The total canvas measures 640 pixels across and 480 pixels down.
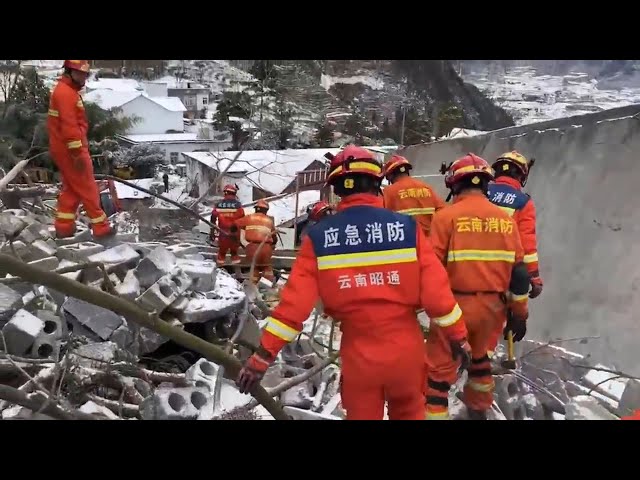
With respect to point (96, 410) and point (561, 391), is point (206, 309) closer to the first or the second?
point (96, 410)

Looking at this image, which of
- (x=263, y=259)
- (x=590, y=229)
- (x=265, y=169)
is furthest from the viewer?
(x=265, y=169)

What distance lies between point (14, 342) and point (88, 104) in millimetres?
4929

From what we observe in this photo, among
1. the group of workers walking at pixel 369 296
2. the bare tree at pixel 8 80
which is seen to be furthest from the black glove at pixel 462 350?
the bare tree at pixel 8 80

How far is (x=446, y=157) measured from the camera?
7.43 meters

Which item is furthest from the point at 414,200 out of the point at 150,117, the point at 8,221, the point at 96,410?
the point at 150,117

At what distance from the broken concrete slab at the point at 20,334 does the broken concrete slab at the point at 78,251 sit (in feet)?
2.58

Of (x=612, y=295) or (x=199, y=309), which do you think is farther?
(x=612, y=295)

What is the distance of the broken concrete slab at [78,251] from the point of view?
461 cm

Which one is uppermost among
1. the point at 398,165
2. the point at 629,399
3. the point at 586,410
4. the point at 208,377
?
the point at 398,165

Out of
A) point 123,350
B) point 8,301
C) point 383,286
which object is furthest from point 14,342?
point 383,286

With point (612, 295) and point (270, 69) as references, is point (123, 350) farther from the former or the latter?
point (270, 69)

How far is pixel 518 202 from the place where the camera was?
4.05m

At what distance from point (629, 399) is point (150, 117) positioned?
746cm
